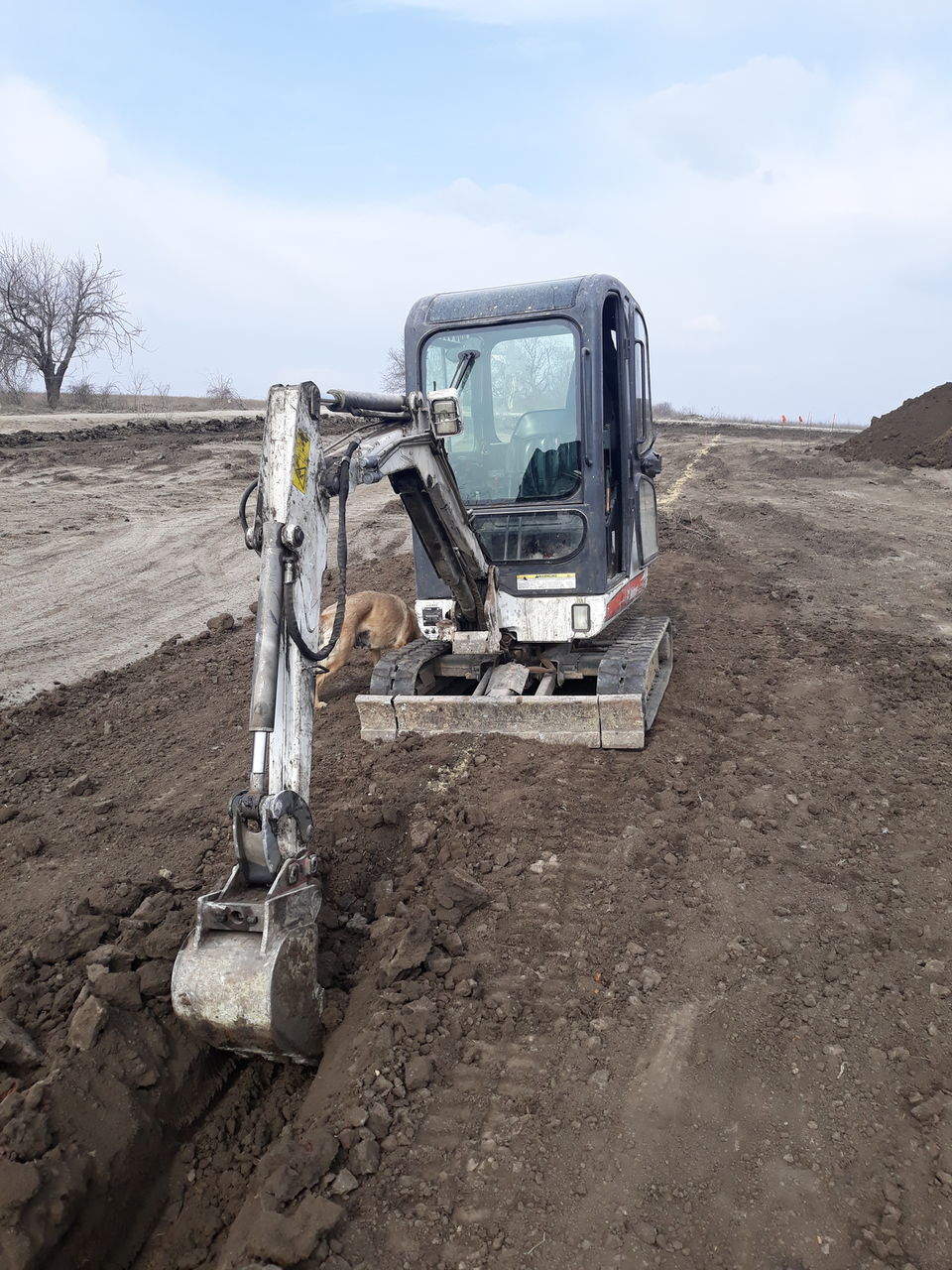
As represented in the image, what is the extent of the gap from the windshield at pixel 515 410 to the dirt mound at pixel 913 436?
686 inches

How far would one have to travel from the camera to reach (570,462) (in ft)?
19.2

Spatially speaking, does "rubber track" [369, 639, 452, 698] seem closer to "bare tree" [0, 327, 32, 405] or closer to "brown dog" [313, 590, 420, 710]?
"brown dog" [313, 590, 420, 710]

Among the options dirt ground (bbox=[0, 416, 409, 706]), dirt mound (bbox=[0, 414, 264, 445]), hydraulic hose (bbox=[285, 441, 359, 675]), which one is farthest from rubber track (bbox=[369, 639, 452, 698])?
dirt mound (bbox=[0, 414, 264, 445])

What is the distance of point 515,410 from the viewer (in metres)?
5.92

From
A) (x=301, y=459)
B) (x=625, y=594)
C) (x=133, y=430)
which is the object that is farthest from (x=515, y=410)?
(x=133, y=430)

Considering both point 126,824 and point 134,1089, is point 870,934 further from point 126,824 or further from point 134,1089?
point 126,824

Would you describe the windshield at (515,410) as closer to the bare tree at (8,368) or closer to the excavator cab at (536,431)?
the excavator cab at (536,431)

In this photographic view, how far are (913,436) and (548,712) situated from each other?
20.6 m

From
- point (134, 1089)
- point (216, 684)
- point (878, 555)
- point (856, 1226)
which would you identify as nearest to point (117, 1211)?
point (134, 1089)

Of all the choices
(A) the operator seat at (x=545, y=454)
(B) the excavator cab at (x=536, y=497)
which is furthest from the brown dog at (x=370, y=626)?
(A) the operator seat at (x=545, y=454)

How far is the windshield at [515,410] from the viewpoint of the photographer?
5.78 m

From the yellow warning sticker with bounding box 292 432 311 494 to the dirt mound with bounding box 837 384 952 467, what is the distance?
788 inches

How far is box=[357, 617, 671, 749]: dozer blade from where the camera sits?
549 centimetres

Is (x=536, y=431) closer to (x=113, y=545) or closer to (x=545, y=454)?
(x=545, y=454)
